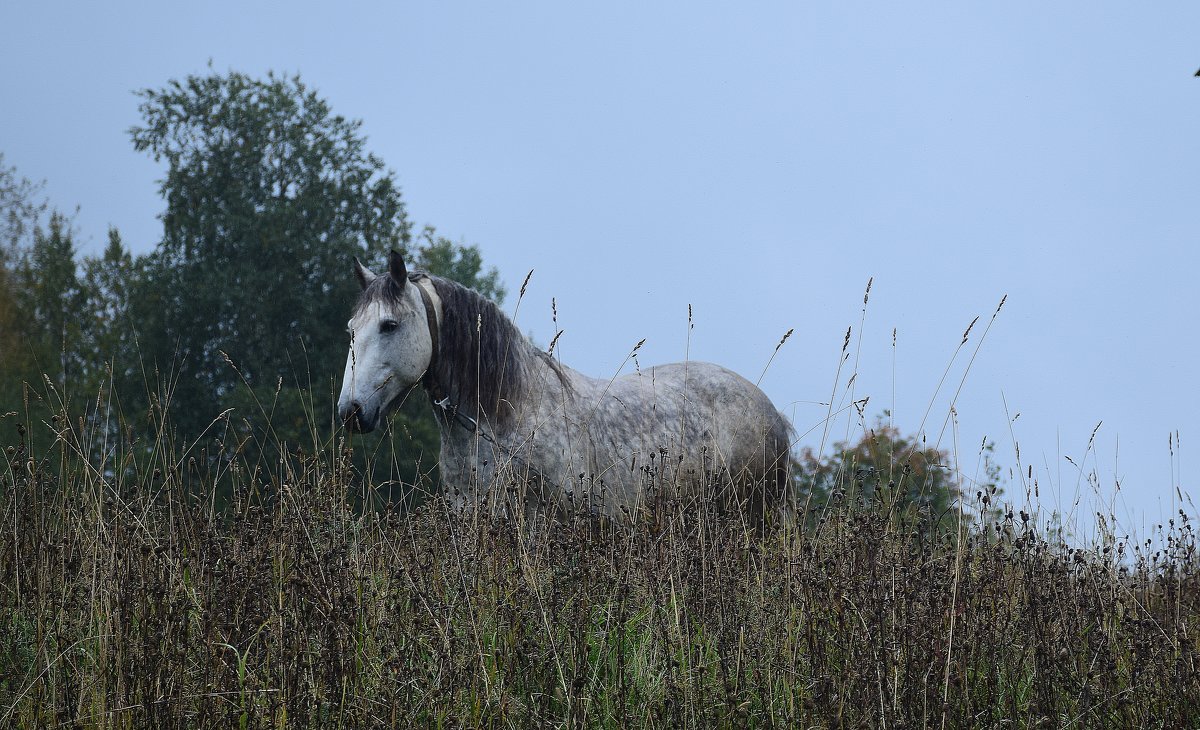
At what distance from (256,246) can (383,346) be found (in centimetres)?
1681

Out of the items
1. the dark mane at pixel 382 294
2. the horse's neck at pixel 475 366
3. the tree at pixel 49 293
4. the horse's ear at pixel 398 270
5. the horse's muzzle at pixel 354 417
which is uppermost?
the tree at pixel 49 293

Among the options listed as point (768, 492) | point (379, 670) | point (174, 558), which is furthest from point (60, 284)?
point (379, 670)

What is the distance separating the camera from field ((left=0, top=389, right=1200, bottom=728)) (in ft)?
12.1

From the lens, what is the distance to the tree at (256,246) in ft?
71.7

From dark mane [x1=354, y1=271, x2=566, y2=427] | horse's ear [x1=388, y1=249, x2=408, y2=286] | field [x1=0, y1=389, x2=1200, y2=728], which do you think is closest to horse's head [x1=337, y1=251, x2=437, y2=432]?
horse's ear [x1=388, y1=249, x2=408, y2=286]

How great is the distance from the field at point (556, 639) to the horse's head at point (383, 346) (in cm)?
177

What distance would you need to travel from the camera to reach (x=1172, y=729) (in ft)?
12.4

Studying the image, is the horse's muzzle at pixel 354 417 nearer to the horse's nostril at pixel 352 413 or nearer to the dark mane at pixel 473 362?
the horse's nostril at pixel 352 413

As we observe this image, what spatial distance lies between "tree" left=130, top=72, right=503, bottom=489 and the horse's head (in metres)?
13.3

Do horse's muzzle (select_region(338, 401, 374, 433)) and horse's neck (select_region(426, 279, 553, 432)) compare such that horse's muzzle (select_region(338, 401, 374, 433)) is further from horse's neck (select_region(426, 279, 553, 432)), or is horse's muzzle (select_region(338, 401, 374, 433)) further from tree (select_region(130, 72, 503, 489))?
tree (select_region(130, 72, 503, 489))

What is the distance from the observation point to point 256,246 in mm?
22781

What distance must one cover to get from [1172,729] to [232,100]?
80.6 ft

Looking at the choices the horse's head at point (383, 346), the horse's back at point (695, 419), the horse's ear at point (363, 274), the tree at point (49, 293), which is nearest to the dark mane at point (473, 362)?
the horse's head at point (383, 346)

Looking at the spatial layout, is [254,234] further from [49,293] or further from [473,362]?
[473,362]
